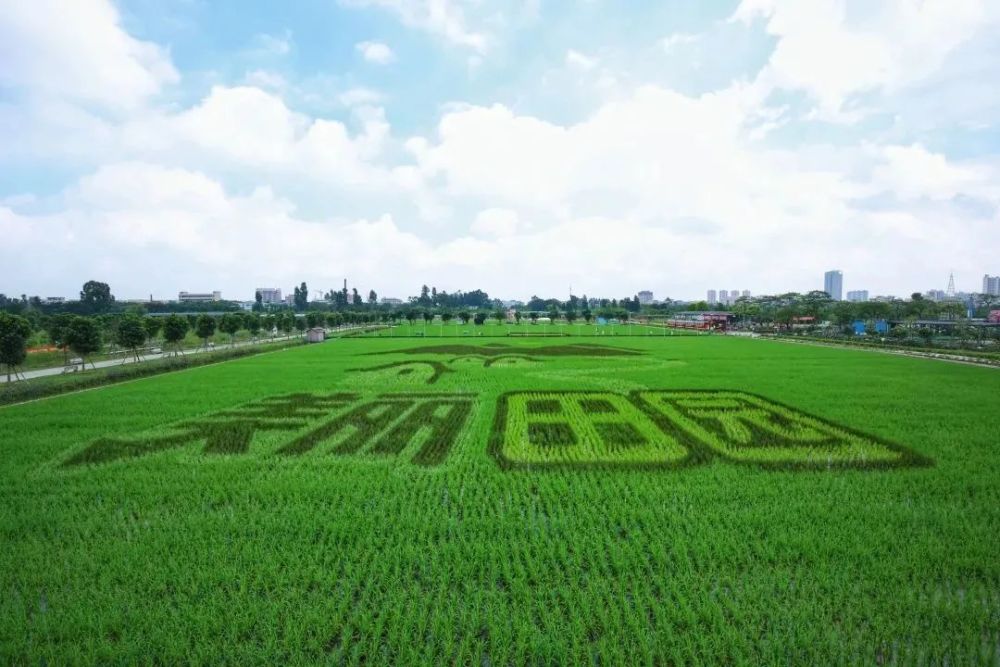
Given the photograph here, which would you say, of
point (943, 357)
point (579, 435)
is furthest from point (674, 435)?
point (943, 357)

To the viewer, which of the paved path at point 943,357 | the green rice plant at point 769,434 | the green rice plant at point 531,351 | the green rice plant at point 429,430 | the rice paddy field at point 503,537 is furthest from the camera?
the green rice plant at point 531,351

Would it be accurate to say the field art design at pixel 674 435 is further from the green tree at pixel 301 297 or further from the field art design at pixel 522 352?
the green tree at pixel 301 297

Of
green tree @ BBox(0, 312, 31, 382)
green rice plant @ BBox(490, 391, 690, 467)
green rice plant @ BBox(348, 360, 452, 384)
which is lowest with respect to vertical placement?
green rice plant @ BBox(490, 391, 690, 467)

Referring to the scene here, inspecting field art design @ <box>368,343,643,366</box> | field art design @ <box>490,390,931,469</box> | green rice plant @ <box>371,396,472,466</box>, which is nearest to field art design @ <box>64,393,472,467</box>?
green rice plant @ <box>371,396,472,466</box>

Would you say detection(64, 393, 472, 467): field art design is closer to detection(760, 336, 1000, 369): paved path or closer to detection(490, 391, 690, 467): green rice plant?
detection(490, 391, 690, 467): green rice plant

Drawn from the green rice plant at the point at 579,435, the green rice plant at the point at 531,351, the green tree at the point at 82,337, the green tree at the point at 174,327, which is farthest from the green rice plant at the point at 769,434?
the green tree at the point at 174,327

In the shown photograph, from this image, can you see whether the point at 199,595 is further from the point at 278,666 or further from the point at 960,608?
the point at 960,608
